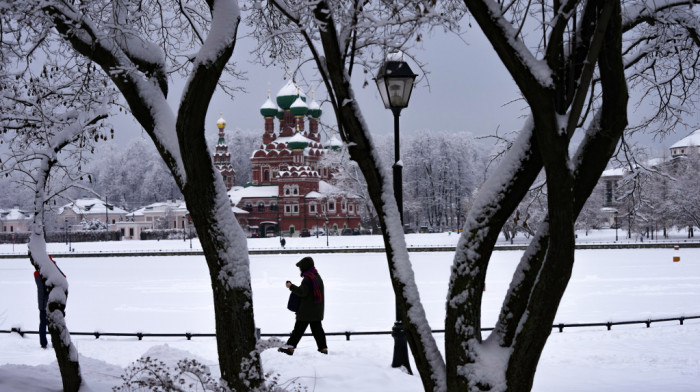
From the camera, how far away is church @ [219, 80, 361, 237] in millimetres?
77688

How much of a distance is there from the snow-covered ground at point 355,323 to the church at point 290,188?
142 feet

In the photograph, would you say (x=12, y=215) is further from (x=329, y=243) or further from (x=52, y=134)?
(x=52, y=134)

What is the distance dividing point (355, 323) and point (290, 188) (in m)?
64.6

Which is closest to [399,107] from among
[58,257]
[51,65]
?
[51,65]

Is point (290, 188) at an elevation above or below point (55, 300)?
above

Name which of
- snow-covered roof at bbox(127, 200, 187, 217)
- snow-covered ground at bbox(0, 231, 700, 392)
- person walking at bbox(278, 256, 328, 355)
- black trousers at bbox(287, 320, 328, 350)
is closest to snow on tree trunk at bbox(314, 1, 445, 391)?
snow-covered ground at bbox(0, 231, 700, 392)

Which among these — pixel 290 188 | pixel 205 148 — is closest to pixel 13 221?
pixel 290 188

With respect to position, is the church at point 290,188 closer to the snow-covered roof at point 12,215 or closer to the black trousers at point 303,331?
the snow-covered roof at point 12,215

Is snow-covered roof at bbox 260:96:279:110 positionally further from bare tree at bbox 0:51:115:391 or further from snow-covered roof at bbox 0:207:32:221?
bare tree at bbox 0:51:115:391

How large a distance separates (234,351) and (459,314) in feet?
6.01

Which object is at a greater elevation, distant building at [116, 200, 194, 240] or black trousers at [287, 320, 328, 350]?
distant building at [116, 200, 194, 240]

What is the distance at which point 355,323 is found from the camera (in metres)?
15.4

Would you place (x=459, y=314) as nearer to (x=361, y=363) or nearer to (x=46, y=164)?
(x=361, y=363)

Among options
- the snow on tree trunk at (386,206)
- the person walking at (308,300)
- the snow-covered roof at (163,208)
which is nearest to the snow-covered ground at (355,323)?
the person walking at (308,300)
